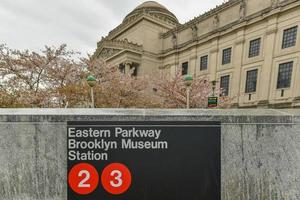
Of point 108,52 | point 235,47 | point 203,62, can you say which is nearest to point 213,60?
point 203,62

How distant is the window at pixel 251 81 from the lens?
3038cm

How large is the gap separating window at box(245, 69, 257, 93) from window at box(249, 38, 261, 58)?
2.88 meters

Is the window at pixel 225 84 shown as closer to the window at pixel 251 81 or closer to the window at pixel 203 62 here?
the window at pixel 251 81

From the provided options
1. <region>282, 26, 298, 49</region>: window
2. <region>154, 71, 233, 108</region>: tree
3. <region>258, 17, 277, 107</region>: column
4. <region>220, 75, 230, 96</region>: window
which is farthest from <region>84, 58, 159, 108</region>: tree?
<region>282, 26, 298, 49</region>: window

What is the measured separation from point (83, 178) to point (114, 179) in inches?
17.8

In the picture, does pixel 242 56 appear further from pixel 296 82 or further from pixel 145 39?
pixel 145 39

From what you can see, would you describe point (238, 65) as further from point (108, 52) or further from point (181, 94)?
point (108, 52)

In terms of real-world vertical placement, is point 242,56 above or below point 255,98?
above

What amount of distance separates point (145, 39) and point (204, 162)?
1779 inches

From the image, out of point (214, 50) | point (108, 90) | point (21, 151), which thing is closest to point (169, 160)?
point (21, 151)

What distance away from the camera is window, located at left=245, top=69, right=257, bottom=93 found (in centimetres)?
3038

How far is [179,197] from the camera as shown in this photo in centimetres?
266

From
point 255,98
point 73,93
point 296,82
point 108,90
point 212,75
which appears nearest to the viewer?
A: point 73,93

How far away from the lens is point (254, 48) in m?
31.2
